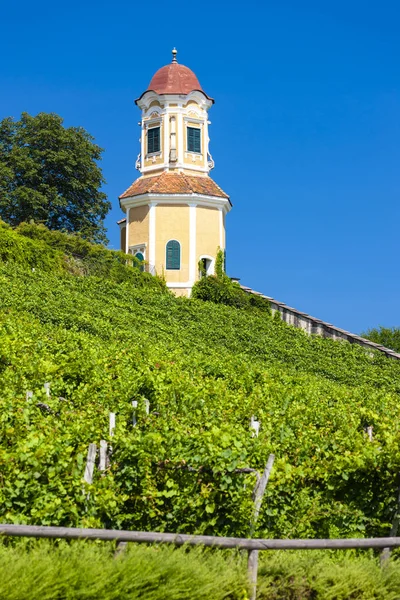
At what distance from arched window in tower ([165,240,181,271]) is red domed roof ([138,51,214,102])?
8140mm

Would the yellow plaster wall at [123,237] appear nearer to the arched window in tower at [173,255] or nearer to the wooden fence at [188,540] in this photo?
the arched window in tower at [173,255]

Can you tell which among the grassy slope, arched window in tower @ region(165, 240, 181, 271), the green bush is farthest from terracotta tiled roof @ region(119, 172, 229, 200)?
the grassy slope

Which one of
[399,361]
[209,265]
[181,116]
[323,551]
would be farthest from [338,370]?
[323,551]

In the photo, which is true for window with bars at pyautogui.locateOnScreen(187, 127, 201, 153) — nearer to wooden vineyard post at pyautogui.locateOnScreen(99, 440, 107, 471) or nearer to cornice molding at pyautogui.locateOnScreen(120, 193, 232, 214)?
cornice molding at pyautogui.locateOnScreen(120, 193, 232, 214)

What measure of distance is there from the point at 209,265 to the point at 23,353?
25.8 m

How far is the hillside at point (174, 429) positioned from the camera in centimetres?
999

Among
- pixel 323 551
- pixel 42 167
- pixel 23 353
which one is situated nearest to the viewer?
pixel 323 551

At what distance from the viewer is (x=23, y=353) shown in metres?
18.9

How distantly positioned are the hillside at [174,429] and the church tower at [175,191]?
11.3 m

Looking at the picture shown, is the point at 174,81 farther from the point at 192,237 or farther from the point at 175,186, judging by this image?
the point at 192,237

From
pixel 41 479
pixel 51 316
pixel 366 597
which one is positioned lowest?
pixel 366 597

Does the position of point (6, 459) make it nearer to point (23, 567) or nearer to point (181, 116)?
point (23, 567)

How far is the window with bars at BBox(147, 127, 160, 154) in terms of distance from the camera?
46406mm

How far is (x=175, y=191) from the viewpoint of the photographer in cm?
4391
